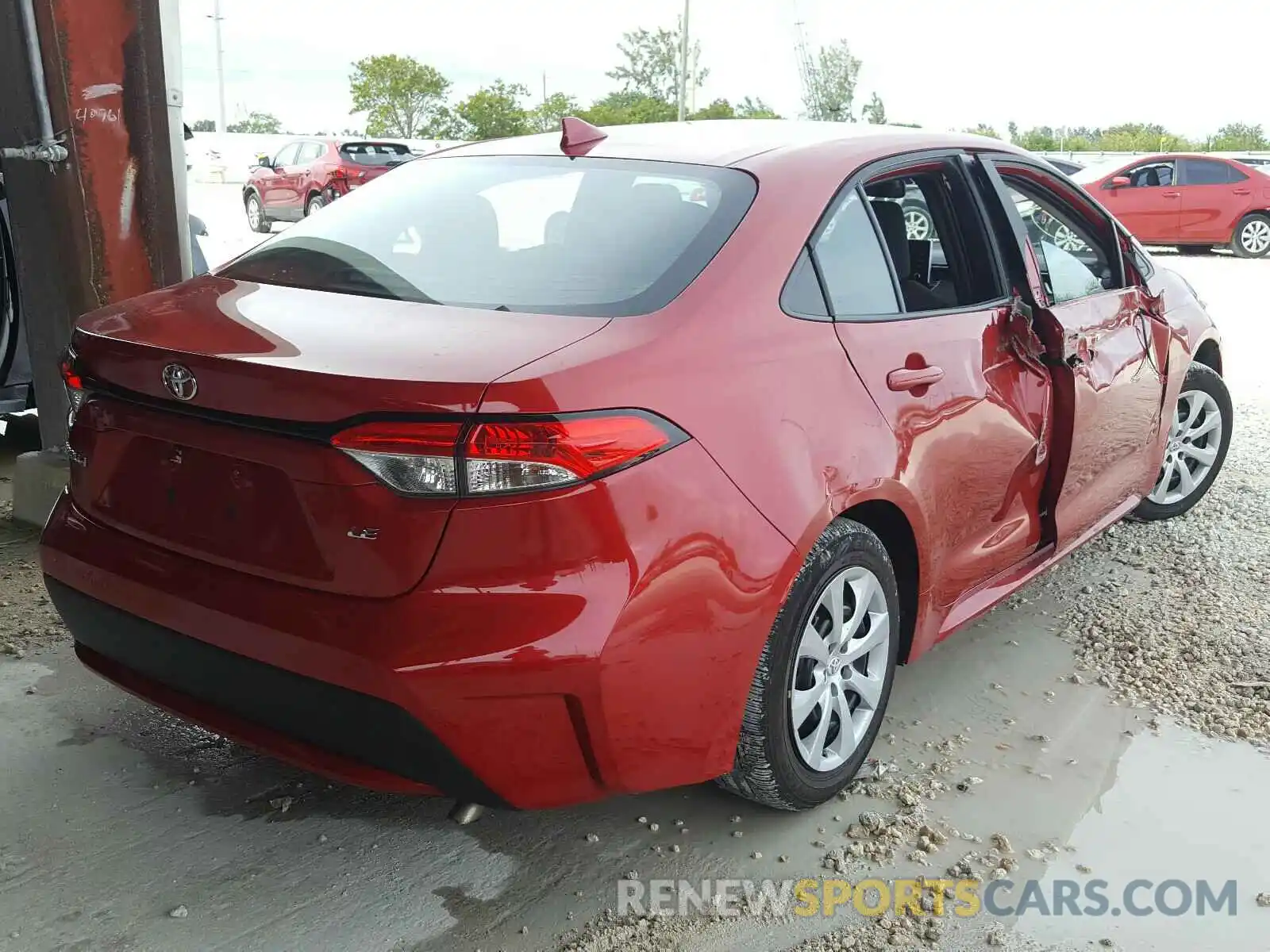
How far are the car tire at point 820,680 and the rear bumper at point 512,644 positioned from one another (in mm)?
113

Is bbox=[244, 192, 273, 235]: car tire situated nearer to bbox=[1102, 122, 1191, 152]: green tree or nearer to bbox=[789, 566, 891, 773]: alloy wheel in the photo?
bbox=[789, 566, 891, 773]: alloy wheel

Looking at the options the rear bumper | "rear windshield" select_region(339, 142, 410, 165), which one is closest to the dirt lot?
the rear bumper

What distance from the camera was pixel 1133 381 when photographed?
386 centimetres

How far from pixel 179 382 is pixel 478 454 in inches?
25.0

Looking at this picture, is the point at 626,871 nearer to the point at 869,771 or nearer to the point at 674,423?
the point at 869,771

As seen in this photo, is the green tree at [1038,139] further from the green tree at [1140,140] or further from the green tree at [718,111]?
the green tree at [718,111]

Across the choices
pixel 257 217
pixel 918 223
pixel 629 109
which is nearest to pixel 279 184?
pixel 257 217

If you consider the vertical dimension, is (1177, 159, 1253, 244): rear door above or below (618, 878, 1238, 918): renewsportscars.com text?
above

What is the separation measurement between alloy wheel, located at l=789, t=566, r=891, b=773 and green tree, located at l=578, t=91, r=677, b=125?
161ft

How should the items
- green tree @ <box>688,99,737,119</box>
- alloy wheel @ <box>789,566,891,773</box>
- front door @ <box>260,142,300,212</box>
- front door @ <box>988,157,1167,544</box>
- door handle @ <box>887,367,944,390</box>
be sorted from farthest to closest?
green tree @ <box>688,99,737,119</box>, front door @ <box>260,142,300,212</box>, front door @ <box>988,157,1167,544</box>, door handle @ <box>887,367,944,390</box>, alloy wheel @ <box>789,566,891,773</box>

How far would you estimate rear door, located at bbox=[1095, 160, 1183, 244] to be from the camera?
16.3 meters

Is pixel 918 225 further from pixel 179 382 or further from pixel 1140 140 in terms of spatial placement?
pixel 1140 140

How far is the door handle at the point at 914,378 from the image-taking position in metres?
2.71

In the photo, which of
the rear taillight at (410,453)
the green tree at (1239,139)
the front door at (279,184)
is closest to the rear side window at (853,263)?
the rear taillight at (410,453)
